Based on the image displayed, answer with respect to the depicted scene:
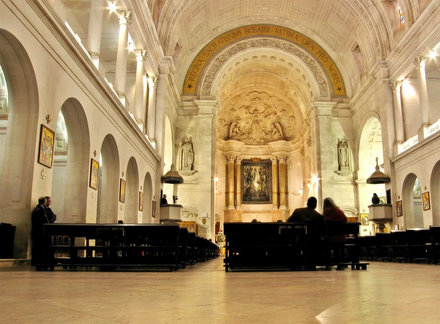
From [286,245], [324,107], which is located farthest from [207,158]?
[286,245]

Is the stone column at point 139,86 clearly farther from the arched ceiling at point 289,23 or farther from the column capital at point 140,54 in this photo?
the arched ceiling at point 289,23

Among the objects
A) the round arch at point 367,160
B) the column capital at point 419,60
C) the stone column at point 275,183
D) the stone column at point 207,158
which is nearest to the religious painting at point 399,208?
the round arch at point 367,160

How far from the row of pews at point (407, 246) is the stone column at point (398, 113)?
5707mm

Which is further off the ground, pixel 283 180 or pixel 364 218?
pixel 283 180

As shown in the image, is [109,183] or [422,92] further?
[422,92]

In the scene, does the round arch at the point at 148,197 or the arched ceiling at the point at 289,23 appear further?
the arched ceiling at the point at 289,23

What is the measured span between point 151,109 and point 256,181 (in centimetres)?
1504

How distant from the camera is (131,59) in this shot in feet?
59.7

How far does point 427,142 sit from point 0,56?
14.2 m

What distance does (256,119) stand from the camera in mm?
33594

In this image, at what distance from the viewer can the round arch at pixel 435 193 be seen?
1564 cm

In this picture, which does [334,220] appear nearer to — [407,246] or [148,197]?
[407,246]

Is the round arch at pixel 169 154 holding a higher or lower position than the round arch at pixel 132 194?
higher

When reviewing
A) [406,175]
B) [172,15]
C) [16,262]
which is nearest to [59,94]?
[16,262]
